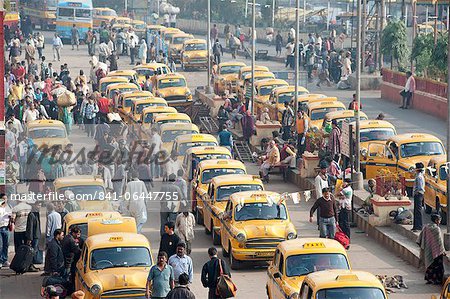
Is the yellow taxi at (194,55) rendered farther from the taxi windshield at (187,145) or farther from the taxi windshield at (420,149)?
the taxi windshield at (420,149)

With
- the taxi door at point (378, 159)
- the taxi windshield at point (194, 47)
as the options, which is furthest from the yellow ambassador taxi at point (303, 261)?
the taxi windshield at point (194, 47)

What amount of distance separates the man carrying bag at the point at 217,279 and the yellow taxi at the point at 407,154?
1193cm

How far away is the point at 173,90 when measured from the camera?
55406 mm

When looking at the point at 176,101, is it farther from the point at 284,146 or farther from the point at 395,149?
the point at 395,149

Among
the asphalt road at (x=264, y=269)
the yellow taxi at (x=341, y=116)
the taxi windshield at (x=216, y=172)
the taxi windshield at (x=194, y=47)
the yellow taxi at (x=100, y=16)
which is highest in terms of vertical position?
A: the yellow taxi at (x=100, y=16)

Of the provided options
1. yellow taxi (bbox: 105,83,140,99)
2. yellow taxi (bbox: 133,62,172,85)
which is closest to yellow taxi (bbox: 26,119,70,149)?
yellow taxi (bbox: 105,83,140,99)

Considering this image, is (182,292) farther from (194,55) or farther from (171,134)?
(194,55)

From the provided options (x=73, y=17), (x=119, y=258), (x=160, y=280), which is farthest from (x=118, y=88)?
(x=73, y=17)

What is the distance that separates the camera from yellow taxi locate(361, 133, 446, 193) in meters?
36.2

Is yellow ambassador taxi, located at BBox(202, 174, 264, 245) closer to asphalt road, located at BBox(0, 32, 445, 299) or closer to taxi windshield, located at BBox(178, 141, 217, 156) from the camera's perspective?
asphalt road, located at BBox(0, 32, 445, 299)

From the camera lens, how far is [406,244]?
3050cm

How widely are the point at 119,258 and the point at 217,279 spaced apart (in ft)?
7.56

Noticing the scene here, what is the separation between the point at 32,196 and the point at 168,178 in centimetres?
349

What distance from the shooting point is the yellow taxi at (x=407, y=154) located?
3619 centimetres
